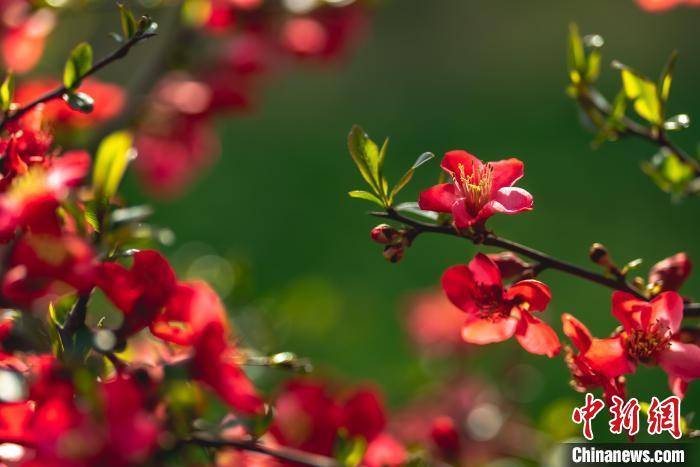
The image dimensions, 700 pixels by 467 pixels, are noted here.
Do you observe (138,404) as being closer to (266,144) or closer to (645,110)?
(645,110)

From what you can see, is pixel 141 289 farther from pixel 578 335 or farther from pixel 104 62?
pixel 578 335

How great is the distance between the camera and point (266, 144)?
3.48 meters

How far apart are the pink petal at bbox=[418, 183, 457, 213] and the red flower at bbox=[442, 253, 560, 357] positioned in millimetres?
34

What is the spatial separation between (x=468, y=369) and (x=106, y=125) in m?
0.62

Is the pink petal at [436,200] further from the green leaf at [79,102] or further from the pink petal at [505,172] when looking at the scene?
the green leaf at [79,102]

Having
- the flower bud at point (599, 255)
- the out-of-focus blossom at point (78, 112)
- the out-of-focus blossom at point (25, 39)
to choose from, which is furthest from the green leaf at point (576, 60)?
the out-of-focus blossom at point (25, 39)

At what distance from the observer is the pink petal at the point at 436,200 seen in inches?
20.0

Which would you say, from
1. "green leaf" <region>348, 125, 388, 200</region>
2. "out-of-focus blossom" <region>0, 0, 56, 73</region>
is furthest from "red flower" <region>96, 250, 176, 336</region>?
"out-of-focus blossom" <region>0, 0, 56, 73</region>

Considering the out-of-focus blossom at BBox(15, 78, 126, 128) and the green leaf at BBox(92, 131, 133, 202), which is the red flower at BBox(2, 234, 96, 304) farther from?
the out-of-focus blossom at BBox(15, 78, 126, 128)

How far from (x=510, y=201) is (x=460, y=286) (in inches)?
2.3

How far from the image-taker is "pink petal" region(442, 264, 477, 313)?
20.9 inches

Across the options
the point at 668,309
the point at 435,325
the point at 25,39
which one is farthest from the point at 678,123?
the point at 435,325

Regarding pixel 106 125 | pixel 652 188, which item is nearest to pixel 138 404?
pixel 106 125

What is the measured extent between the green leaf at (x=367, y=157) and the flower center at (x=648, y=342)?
0.52ft
